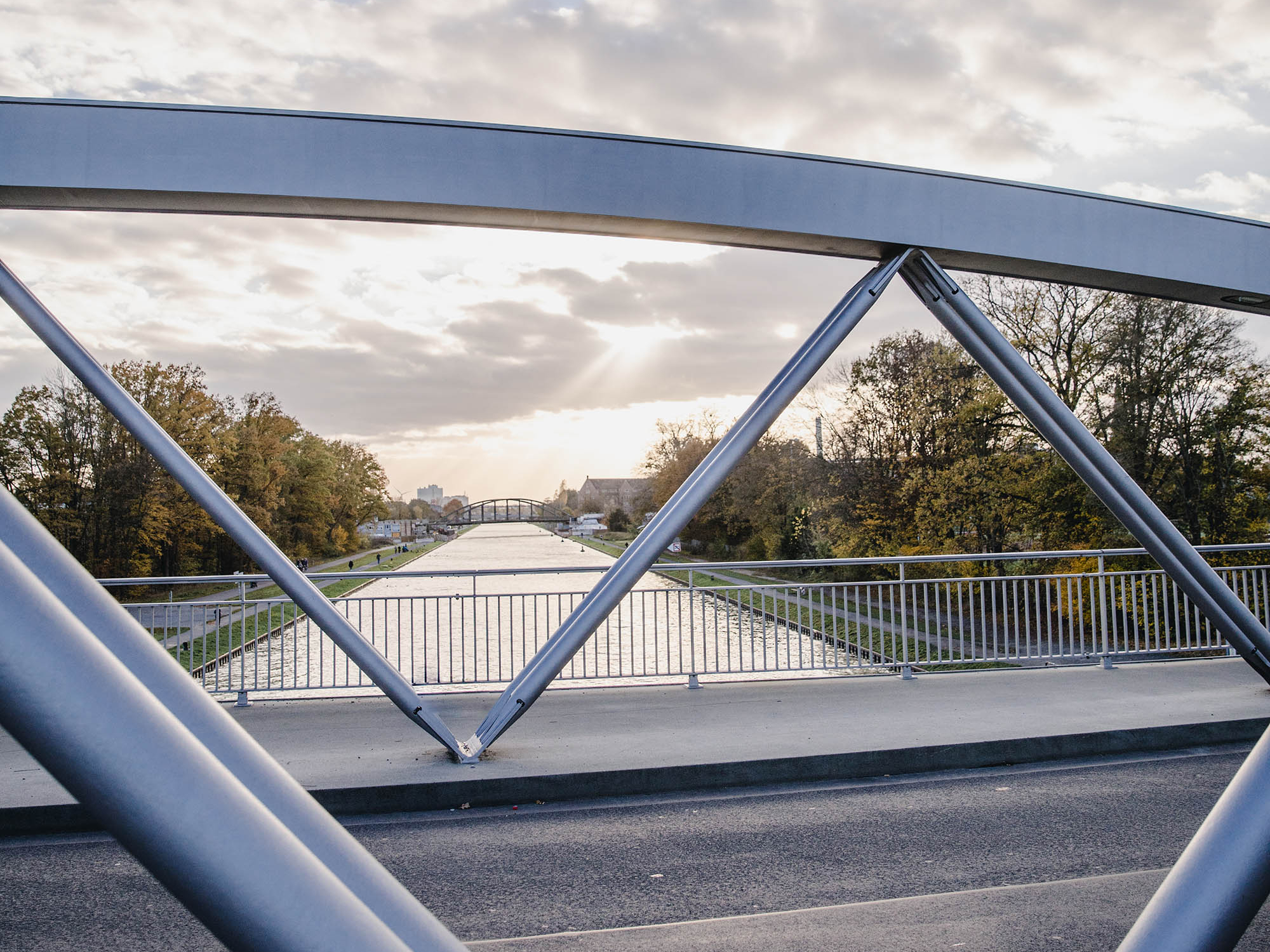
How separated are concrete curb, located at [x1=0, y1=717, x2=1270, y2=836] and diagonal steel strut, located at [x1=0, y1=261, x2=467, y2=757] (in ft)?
2.24

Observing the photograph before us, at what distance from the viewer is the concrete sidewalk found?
6383mm

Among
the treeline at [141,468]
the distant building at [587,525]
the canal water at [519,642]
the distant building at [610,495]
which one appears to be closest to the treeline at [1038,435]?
the canal water at [519,642]

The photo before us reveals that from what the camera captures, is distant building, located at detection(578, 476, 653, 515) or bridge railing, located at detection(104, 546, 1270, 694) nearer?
bridge railing, located at detection(104, 546, 1270, 694)

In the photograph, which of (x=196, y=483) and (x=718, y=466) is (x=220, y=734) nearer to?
(x=718, y=466)

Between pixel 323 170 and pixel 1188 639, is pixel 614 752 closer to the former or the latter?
pixel 323 170

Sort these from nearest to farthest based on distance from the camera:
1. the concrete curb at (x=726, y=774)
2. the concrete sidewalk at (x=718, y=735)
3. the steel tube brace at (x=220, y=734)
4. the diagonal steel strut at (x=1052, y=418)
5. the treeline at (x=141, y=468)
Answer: the steel tube brace at (x=220, y=734) < the diagonal steel strut at (x=1052, y=418) < the concrete curb at (x=726, y=774) < the concrete sidewalk at (x=718, y=735) < the treeline at (x=141, y=468)

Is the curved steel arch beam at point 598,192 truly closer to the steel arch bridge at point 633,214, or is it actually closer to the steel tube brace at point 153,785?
the steel arch bridge at point 633,214

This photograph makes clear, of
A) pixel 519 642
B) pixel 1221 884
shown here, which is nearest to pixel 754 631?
pixel 519 642

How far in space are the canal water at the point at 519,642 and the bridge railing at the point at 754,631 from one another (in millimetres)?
85

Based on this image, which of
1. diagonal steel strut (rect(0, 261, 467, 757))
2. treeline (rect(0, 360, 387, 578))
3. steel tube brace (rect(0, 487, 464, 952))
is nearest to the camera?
steel tube brace (rect(0, 487, 464, 952))

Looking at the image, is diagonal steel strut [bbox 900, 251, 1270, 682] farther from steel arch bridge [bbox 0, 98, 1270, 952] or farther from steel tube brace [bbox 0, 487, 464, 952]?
steel tube brace [bbox 0, 487, 464, 952]

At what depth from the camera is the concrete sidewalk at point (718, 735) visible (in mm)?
6383

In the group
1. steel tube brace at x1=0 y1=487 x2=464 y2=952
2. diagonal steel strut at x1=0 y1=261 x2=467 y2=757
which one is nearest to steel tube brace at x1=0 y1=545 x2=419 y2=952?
steel tube brace at x1=0 y1=487 x2=464 y2=952

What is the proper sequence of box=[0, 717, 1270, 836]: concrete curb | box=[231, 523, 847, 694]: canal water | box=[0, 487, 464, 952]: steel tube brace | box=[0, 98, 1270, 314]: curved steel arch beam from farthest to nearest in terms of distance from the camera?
box=[231, 523, 847, 694]: canal water, box=[0, 717, 1270, 836]: concrete curb, box=[0, 98, 1270, 314]: curved steel arch beam, box=[0, 487, 464, 952]: steel tube brace
